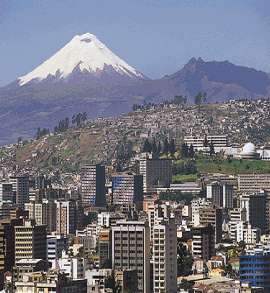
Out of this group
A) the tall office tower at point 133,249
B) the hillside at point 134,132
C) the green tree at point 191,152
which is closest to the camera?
the tall office tower at point 133,249

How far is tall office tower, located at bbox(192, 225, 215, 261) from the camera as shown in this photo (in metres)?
48.1

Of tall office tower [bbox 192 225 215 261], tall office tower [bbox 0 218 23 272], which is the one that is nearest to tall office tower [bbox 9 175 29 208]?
tall office tower [bbox 192 225 215 261]

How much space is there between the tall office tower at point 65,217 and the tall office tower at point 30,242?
1451 cm

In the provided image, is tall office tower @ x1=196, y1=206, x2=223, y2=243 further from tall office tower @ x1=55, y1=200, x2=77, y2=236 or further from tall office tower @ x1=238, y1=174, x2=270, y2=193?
tall office tower @ x1=238, y1=174, x2=270, y2=193

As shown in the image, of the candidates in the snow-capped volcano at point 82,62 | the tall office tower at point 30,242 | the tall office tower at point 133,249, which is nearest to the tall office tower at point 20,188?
the tall office tower at point 30,242

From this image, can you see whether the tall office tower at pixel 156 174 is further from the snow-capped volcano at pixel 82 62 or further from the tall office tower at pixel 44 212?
the snow-capped volcano at pixel 82 62

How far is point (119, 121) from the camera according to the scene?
109m

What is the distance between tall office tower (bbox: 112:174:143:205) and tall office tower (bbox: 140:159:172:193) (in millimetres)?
1682

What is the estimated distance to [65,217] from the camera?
6300 centimetres

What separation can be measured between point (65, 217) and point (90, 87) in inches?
4604

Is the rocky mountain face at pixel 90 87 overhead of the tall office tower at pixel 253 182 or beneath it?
overhead

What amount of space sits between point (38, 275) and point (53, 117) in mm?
131637

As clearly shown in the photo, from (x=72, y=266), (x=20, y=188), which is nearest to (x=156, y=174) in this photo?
(x=20, y=188)

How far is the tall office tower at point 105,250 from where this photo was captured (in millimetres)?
40584
